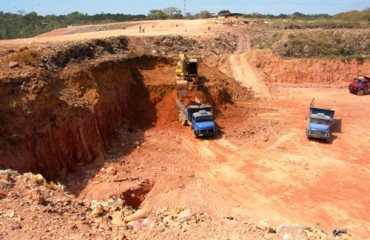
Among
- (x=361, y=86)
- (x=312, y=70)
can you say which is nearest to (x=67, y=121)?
(x=361, y=86)

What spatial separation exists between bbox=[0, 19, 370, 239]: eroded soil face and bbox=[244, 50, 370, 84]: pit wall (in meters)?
6.42

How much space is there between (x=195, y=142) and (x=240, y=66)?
16.7m

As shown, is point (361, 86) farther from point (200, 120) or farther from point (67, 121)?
point (67, 121)

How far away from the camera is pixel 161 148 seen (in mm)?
22312

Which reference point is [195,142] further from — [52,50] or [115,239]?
[115,239]

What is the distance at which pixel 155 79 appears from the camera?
28391mm

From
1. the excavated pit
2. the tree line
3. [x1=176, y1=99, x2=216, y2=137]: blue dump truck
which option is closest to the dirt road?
[x1=176, y1=99, x2=216, y2=137]: blue dump truck

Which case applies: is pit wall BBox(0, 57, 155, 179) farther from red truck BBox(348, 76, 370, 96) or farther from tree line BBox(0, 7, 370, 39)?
tree line BBox(0, 7, 370, 39)

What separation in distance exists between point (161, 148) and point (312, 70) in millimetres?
22976

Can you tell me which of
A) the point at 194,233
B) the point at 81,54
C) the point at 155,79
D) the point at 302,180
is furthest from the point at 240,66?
the point at 194,233

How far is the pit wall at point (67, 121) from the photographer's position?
16.6 m

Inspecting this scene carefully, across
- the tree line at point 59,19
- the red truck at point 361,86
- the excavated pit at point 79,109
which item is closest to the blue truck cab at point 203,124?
the excavated pit at point 79,109

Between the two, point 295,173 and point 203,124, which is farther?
point 203,124

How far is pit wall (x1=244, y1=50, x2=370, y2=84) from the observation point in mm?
38000
